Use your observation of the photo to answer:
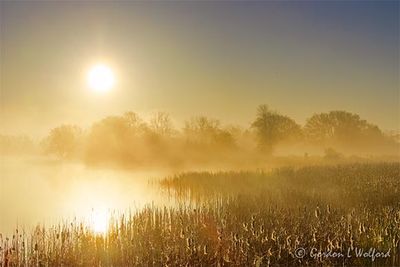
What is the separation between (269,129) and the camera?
75.8 meters

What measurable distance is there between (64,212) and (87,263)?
1280 cm

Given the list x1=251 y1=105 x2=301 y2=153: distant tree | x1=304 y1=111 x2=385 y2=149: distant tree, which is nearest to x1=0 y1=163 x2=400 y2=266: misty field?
x1=251 y1=105 x2=301 y2=153: distant tree

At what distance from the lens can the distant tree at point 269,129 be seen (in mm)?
74938

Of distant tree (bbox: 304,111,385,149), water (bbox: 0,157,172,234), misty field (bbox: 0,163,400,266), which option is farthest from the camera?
distant tree (bbox: 304,111,385,149)

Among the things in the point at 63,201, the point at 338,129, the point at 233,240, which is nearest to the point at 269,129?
the point at 338,129

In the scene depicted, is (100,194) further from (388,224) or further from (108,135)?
(108,135)

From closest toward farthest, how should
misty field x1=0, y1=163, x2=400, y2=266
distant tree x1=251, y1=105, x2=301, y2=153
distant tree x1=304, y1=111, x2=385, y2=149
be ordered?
1. misty field x1=0, y1=163, x2=400, y2=266
2. distant tree x1=251, y1=105, x2=301, y2=153
3. distant tree x1=304, y1=111, x2=385, y2=149

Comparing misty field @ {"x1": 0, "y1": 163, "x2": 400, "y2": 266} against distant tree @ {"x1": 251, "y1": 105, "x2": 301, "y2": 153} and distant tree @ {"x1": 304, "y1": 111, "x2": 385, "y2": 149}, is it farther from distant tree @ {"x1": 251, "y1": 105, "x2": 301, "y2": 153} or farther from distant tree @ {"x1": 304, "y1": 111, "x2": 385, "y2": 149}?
distant tree @ {"x1": 304, "y1": 111, "x2": 385, "y2": 149}

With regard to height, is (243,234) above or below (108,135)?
below

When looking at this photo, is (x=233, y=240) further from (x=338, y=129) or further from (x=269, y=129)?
(x=338, y=129)

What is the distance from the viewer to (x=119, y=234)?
16312mm

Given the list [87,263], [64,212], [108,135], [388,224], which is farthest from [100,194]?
[108,135]

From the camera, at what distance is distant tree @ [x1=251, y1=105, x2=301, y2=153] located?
74938 mm

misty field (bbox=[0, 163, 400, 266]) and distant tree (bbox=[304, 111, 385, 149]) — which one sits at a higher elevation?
distant tree (bbox=[304, 111, 385, 149])
